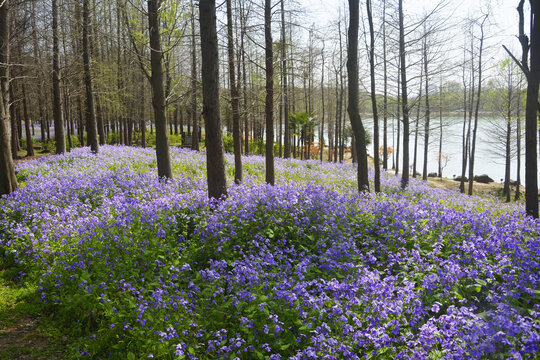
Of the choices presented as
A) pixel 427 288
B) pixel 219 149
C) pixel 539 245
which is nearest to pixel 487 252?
pixel 539 245

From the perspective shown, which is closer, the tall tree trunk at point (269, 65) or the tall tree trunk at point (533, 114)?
the tall tree trunk at point (533, 114)

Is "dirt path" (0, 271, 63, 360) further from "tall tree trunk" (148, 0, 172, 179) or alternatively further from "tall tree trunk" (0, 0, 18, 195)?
"tall tree trunk" (148, 0, 172, 179)

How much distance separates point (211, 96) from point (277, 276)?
4.55 m

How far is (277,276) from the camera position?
4648 millimetres

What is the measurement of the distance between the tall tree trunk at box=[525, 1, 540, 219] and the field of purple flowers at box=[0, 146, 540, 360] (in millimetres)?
1079

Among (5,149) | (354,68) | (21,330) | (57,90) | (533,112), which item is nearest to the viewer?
(21,330)

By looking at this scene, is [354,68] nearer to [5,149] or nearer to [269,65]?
[269,65]

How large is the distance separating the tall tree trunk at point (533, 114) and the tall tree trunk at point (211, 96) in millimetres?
6933

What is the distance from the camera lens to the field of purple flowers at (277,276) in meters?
3.37

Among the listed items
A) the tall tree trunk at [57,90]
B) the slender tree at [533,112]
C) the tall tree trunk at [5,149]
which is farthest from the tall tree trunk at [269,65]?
the tall tree trunk at [57,90]

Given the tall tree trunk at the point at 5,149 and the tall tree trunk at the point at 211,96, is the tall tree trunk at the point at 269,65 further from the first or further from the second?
the tall tree trunk at the point at 5,149

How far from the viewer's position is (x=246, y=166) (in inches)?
674

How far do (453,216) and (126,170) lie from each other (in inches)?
426

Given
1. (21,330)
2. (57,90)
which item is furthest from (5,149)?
(57,90)
